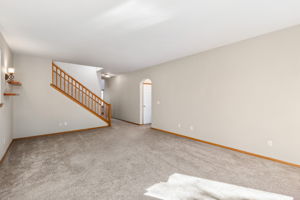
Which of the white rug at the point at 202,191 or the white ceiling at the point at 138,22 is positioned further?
the white ceiling at the point at 138,22

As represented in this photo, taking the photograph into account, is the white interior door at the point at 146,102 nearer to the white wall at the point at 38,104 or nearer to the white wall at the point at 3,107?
the white wall at the point at 38,104

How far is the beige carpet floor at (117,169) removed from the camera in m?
1.95

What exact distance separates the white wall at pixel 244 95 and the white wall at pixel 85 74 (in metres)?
3.67

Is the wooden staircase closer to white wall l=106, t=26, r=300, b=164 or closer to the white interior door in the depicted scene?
the white interior door

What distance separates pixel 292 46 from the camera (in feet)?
8.98

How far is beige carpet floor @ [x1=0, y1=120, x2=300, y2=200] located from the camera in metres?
1.95

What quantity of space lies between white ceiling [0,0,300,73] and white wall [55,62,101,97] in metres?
2.53

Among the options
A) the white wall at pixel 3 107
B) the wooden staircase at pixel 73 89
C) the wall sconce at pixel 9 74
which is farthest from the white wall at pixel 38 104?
the white wall at pixel 3 107

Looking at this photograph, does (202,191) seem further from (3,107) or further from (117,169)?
(3,107)

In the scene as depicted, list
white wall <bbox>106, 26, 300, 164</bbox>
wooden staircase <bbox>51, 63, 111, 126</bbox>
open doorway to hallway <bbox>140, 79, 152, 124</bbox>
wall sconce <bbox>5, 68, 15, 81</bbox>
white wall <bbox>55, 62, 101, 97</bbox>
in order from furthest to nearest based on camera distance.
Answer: open doorway to hallway <bbox>140, 79, 152, 124</bbox> < white wall <bbox>55, 62, 101, 97</bbox> < wooden staircase <bbox>51, 63, 111, 126</bbox> < wall sconce <bbox>5, 68, 15, 81</bbox> < white wall <bbox>106, 26, 300, 164</bbox>

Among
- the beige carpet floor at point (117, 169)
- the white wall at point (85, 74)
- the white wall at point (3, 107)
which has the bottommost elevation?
the beige carpet floor at point (117, 169)

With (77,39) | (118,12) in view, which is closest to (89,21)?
(118,12)

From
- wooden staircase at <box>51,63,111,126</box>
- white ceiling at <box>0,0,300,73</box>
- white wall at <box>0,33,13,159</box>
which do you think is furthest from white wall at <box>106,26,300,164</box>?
white wall at <box>0,33,13,159</box>

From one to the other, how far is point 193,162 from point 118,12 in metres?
3.09
